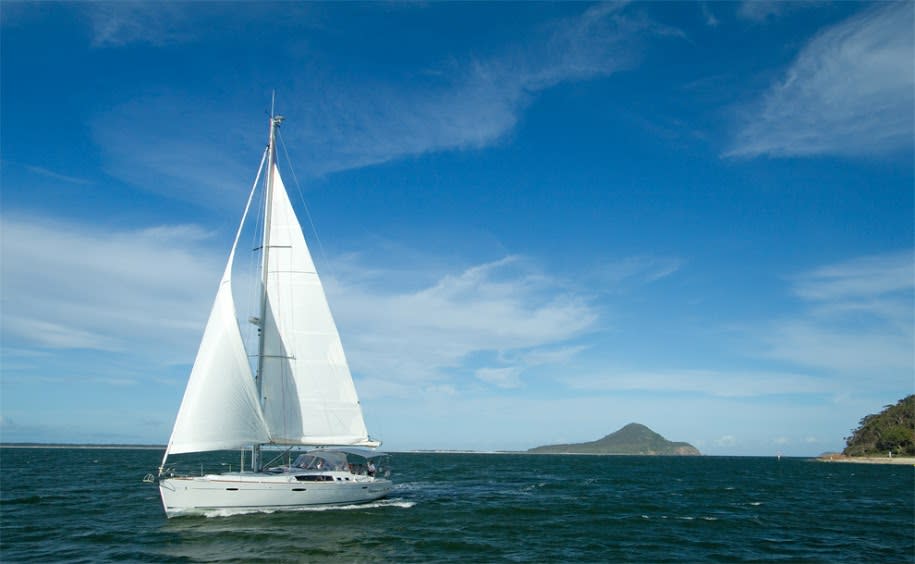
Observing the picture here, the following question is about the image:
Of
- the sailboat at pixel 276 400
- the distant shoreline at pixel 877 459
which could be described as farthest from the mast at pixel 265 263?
the distant shoreline at pixel 877 459

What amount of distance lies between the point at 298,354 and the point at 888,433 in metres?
143

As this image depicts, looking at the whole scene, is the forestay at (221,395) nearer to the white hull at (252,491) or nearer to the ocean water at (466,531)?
the white hull at (252,491)

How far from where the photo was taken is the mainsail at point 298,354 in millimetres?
33750

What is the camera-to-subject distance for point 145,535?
28859mm

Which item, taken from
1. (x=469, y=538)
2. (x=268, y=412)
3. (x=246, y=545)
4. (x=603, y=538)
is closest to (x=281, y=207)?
(x=268, y=412)

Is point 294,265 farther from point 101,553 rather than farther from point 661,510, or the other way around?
point 661,510

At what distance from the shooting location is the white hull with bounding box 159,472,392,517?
30.6 m

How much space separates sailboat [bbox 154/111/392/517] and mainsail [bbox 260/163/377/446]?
57mm

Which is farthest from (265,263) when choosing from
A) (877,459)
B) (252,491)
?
(877,459)

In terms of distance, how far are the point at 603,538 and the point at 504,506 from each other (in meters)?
12.5

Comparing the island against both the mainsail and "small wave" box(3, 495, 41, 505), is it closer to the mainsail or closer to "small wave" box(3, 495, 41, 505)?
the mainsail

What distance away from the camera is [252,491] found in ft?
103

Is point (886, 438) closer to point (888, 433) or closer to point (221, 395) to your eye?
point (888, 433)

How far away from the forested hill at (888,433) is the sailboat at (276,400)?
436 feet
